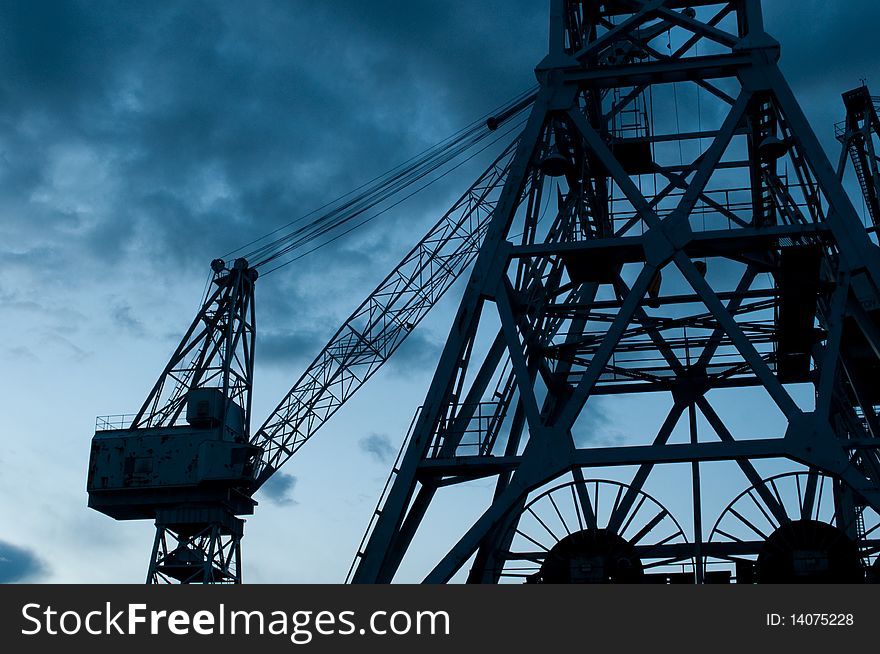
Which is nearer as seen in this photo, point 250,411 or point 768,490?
point 768,490

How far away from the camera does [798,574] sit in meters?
36.4

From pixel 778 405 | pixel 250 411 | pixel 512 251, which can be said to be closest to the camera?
pixel 778 405

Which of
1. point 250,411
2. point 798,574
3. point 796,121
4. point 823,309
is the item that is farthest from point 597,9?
point 250,411

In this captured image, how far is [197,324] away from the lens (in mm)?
93125

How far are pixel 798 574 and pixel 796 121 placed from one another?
1380 cm

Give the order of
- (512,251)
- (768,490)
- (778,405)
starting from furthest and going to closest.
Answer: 1. (768,490)
2. (512,251)
3. (778,405)

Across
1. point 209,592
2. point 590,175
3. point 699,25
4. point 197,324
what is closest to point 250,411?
point 197,324

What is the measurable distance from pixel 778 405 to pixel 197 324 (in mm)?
63698

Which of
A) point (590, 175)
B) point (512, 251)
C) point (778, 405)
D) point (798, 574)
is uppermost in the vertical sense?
point (590, 175)

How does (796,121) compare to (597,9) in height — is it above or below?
below

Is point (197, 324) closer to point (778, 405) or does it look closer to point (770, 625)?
point (778, 405)

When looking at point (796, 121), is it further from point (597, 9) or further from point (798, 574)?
point (798, 574)

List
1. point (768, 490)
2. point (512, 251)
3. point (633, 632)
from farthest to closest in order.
Answer: 1. point (768, 490)
2. point (512, 251)
3. point (633, 632)

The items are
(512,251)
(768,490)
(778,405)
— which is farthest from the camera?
(768,490)
